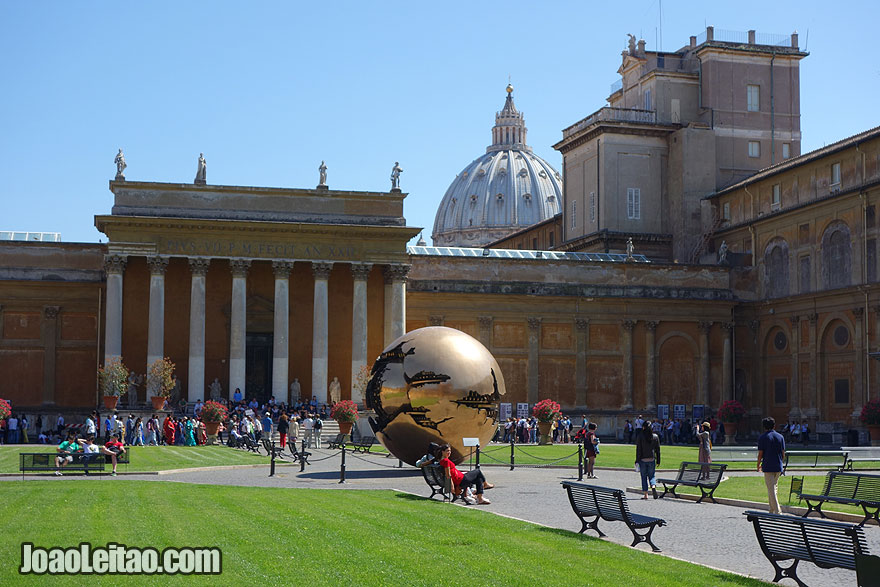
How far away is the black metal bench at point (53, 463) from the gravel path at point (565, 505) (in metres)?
0.93

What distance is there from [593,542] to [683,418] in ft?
172

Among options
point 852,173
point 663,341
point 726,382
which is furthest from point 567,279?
point 852,173

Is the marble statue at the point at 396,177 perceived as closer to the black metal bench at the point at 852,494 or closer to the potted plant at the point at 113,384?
the potted plant at the point at 113,384

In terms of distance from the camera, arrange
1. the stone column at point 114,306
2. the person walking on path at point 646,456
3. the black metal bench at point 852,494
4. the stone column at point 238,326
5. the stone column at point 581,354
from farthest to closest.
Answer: the stone column at point 581,354
the stone column at point 238,326
the stone column at point 114,306
the person walking on path at point 646,456
the black metal bench at point 852,494

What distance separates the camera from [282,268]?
59.8 meters

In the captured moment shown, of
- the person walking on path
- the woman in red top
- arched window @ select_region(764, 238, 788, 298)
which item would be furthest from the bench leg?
arched window @ select_region(764, 238, 788, 298)

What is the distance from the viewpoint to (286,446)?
46.2 metres

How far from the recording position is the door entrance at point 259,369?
63.2 metres

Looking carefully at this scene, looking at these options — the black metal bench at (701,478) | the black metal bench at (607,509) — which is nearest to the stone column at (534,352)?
the black metal bench at (701,478)

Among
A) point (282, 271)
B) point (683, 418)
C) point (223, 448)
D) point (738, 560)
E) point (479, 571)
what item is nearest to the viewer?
point (479, 571)

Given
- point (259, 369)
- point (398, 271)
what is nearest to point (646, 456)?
point (398, 271)

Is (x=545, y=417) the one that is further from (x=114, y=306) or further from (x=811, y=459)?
(x=114, y=306)

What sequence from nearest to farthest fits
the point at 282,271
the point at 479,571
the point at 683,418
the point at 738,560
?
the point at 479,571 < the point at 738,560 < the point at 282,271 < the point at 683,418

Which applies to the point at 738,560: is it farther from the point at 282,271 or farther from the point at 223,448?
the point at 282,271
